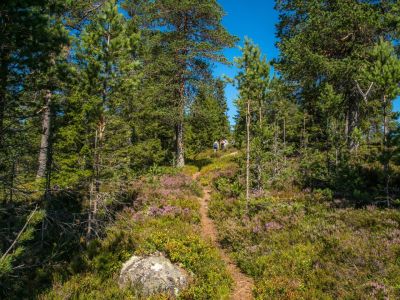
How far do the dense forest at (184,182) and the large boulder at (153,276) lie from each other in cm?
19

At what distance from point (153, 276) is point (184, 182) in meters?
11.4

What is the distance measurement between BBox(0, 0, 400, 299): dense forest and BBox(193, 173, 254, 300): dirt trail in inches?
3.0

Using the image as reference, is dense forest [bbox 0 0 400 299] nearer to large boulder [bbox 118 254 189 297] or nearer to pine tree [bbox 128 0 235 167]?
large boulder [bbox 118 254 189 297]

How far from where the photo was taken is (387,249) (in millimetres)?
8836

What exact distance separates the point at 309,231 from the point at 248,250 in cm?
258

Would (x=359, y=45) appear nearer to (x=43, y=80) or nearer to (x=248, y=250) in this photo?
(x=248, y=250)

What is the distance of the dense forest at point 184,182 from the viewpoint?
786cm

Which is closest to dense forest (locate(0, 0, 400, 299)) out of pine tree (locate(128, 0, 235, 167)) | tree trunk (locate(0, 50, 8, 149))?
tree trunk (locate(0, 50, 8, 149))

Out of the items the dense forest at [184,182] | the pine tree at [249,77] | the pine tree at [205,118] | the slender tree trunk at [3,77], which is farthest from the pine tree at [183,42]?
the slender tree trunk at [3,77]

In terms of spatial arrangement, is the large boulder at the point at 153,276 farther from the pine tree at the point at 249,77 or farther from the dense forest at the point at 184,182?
the pine tree at the point at 249,77

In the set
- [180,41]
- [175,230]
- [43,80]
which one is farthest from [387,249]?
[180,41]

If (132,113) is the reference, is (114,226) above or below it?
below

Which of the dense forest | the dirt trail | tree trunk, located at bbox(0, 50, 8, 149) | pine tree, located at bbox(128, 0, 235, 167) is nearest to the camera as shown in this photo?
tree trunk, located at bbox(0, 50, 8, 149)

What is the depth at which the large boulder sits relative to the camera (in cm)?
884
